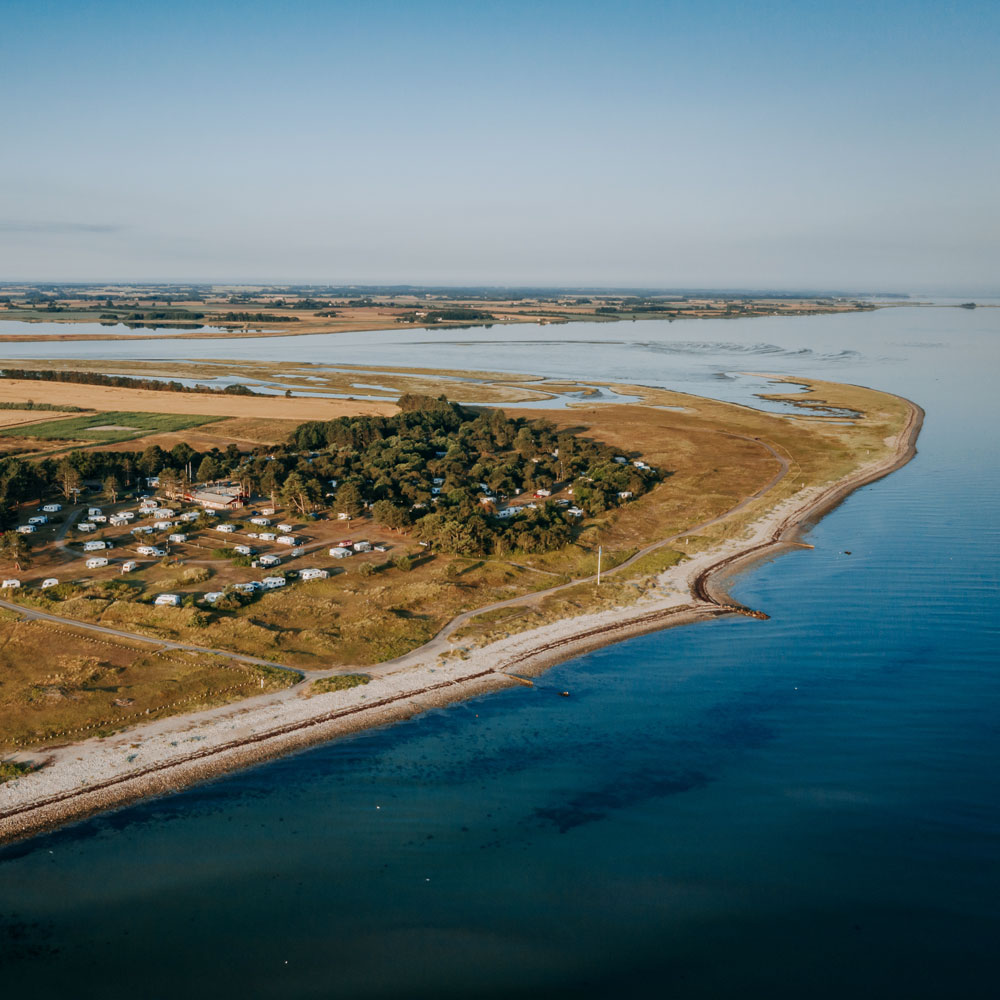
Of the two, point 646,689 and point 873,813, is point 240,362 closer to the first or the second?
point 646,689

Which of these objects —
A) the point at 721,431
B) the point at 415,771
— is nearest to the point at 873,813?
the point at 415,771

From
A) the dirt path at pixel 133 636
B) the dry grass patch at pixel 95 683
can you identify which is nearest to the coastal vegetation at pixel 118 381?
the dirt path at pixel 133 636

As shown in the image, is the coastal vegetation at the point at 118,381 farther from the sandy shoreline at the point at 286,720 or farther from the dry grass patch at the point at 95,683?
the sandy shoreline at the point at 286,720

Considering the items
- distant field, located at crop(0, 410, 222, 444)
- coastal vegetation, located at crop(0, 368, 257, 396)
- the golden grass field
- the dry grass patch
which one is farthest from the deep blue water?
coastal vegetation, located at crop(0, 368, 257, 396)

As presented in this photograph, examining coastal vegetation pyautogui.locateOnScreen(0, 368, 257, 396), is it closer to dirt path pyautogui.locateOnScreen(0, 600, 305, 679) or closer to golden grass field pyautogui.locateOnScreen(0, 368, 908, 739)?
golden grass field pyautogui.locateOnScreen(0, 368, 908, 739)

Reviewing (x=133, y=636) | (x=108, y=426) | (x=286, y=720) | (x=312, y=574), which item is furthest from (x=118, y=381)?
(x=286, y=720)

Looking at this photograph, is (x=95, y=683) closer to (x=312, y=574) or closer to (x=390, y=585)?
(x=312, y=574)
